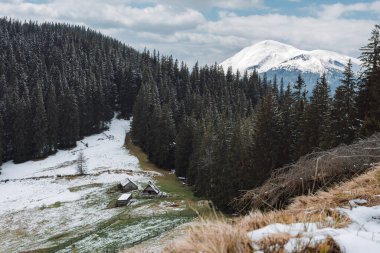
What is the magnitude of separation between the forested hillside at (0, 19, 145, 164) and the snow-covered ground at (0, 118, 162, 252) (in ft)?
19.1

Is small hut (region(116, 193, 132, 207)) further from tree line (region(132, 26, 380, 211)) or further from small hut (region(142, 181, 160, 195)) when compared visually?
tree line (region(132, 26, 380, 211))

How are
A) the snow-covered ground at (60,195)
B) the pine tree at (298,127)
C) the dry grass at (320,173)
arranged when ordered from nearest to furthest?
the dry grass at (320,173)
the pine tree at (298,127)
the snow-covered ground at (60,195)

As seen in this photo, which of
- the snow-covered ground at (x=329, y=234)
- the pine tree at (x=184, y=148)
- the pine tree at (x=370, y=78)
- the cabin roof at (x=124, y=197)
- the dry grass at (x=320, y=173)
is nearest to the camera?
the snow-covered ground at (x=329, y=234)

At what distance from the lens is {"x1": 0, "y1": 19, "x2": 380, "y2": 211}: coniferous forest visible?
1304 inches

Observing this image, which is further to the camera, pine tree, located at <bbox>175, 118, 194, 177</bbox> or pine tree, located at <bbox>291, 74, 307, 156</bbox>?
pine tree, located at <bbox>175, 118, 194, 177</bbox>

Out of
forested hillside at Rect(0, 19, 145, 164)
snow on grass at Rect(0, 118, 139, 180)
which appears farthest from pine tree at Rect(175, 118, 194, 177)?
forested hillside at Rect(0, 19, 145, 164)

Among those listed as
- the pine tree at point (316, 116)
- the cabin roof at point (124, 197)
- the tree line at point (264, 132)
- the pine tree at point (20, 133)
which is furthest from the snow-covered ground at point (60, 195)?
the pine tree at point (316, 116)

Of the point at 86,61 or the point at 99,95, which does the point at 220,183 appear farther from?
the point at 86,61

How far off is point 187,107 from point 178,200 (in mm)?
64069

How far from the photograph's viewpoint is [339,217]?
4.23m

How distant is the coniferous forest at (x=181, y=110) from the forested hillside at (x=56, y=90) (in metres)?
0.35

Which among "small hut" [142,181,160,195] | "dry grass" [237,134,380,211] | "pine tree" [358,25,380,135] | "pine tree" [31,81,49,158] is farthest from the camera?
"pine tree" [31,81,49,158]

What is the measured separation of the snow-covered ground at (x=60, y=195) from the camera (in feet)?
145

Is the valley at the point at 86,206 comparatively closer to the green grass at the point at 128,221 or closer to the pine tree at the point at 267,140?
the green grass at the point at 128,221
